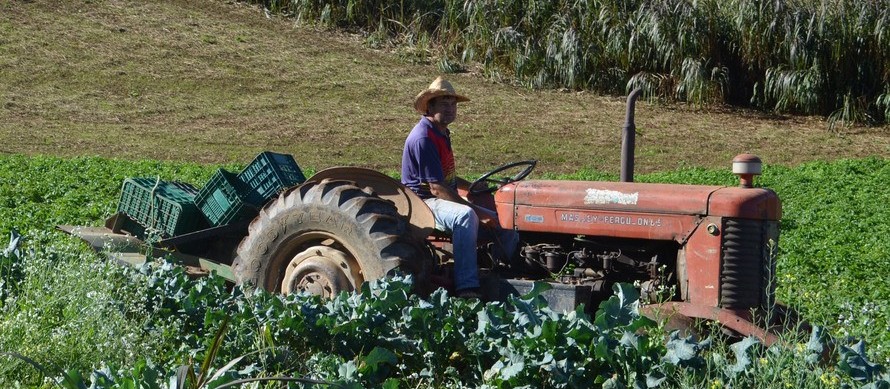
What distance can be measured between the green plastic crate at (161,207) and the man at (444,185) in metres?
1.80

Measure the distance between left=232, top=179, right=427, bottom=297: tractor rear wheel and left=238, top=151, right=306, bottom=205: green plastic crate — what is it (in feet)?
1.91

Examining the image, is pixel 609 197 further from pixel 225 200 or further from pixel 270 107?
pixel 270 107

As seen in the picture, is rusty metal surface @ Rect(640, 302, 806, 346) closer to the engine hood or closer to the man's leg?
the engine hood

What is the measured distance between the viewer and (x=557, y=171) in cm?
1664

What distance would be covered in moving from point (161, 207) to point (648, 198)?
11.7 feet

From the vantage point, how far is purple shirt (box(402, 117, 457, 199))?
7.30 m

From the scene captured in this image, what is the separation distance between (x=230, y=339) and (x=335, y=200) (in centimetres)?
148

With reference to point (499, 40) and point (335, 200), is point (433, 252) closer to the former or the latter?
point (335, 200)

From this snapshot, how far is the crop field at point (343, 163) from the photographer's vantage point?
527 centimetres

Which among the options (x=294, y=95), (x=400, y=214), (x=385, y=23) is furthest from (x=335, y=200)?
(x=385, y=23)

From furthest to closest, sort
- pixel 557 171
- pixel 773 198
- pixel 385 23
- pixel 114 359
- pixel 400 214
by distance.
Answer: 1. pixel 385 23
2. pixel 557 171
3. pixel 400 214
4. pixel 773 198
5. pixel 114 359

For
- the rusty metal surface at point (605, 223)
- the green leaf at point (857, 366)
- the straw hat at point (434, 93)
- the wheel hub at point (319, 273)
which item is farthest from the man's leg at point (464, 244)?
the green leaf at point (857, 366)

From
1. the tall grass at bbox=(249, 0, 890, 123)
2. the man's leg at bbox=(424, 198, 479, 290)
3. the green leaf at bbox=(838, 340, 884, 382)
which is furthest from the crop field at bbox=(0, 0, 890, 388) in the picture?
the man's leg at bbox=(424, 198, 479, 290)

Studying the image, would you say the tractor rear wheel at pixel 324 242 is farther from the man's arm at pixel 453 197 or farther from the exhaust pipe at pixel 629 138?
the exhaust pipe at pixel 629 138
